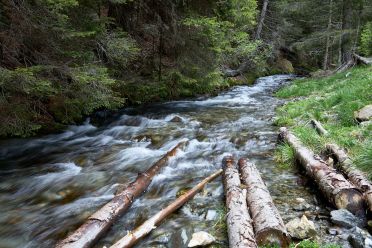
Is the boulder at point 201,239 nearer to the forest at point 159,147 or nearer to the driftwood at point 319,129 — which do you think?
the forest at point 159,147

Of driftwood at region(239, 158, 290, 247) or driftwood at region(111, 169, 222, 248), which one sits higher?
driftwood at region(239, 158, 290, 247)

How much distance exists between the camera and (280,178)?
6.44m

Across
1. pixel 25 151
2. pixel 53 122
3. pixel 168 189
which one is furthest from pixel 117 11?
pixel 168 189

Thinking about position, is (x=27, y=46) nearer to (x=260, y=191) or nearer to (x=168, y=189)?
(x=168, y=189)

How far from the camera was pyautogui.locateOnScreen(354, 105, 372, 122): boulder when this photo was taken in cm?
814

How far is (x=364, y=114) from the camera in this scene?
8.32 metres

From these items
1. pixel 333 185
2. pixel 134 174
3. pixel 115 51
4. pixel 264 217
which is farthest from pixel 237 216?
pixel 115 51

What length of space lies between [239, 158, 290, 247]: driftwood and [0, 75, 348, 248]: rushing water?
0.41m

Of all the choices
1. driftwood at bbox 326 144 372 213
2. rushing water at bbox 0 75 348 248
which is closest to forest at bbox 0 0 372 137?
rushing water at bbox 0 75 348 248

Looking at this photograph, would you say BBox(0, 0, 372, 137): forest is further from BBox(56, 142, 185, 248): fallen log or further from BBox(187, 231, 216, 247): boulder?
BBox(187, 231, 216, 247): boulder

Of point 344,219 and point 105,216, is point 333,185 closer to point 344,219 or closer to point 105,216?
point 344,219

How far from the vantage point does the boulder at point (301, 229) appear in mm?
4277

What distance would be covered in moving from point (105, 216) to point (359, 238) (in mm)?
3342

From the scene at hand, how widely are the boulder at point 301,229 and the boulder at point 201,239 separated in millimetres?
1008
